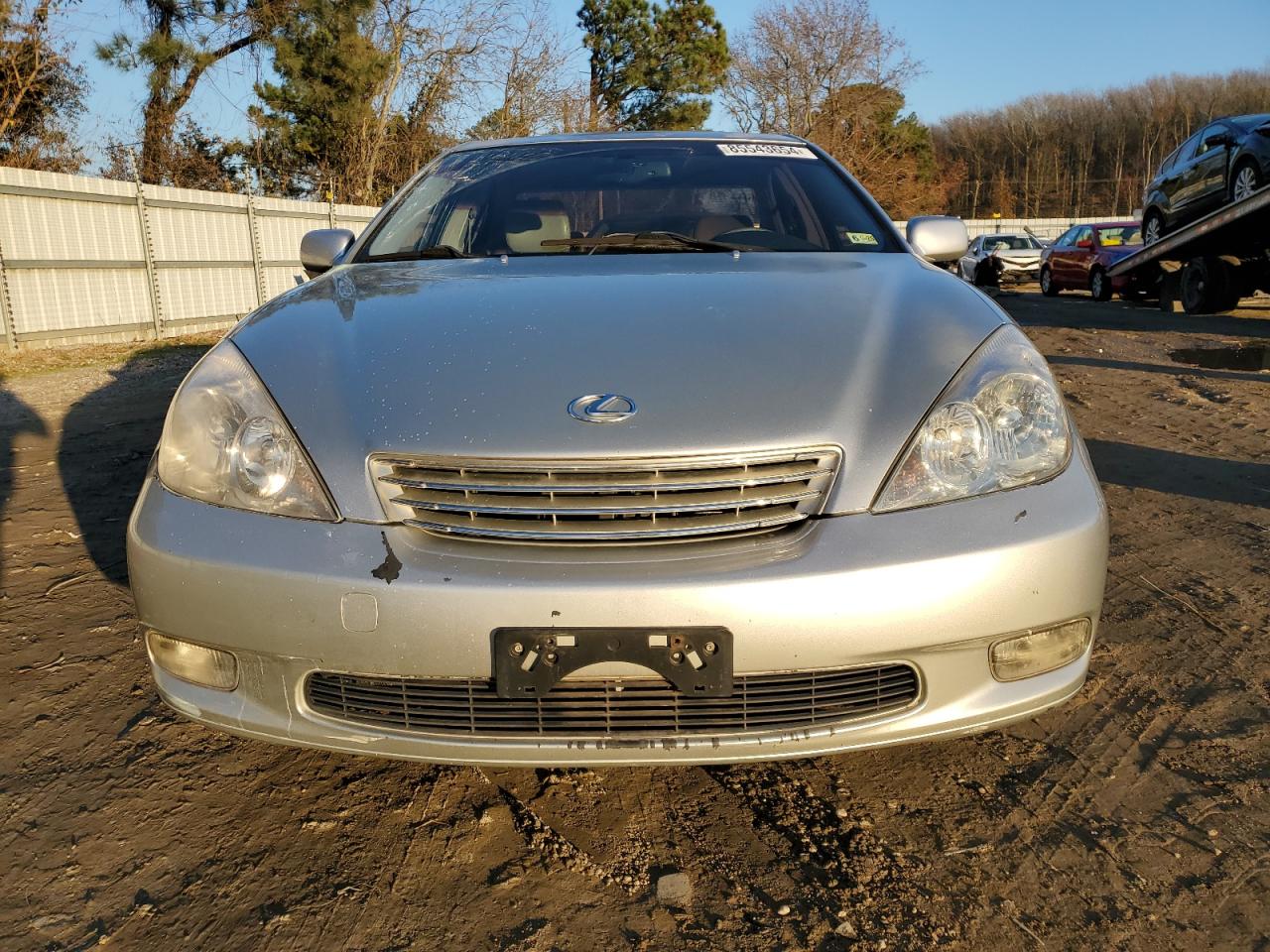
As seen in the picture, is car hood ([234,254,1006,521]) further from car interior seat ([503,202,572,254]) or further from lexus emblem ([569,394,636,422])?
car interior seat ([503,202,572,254])

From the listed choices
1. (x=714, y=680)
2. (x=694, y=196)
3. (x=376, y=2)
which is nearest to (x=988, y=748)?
(x=714, y=680)

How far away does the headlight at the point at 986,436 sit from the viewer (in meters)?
1.76

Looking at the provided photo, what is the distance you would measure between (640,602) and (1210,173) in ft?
42.4

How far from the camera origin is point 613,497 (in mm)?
1714

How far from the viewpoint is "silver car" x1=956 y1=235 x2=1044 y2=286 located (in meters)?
24.0

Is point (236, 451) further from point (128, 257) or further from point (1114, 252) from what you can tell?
point (1114, 252)

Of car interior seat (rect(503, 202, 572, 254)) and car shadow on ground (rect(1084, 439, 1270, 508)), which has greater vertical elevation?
car interior seat (rect(503, 202, 572, 254))

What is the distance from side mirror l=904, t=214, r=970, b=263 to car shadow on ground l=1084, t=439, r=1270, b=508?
1.73m

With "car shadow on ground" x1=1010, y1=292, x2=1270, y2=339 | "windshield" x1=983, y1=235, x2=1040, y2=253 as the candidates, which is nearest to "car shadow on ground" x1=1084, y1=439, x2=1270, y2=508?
"car shadow on ground" x1=1010, y1=292, x2=1270, y2=339

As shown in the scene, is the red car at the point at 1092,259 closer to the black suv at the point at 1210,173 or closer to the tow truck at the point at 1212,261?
the black suv at the point at 1210,173

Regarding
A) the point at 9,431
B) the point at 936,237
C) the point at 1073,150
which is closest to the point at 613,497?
the point at 936,237

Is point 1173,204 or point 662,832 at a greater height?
point 1173,204

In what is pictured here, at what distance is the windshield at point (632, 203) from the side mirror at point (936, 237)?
0.17 metres

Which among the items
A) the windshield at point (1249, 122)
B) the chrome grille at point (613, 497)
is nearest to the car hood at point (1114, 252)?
the windshield at point (1249, 122)
